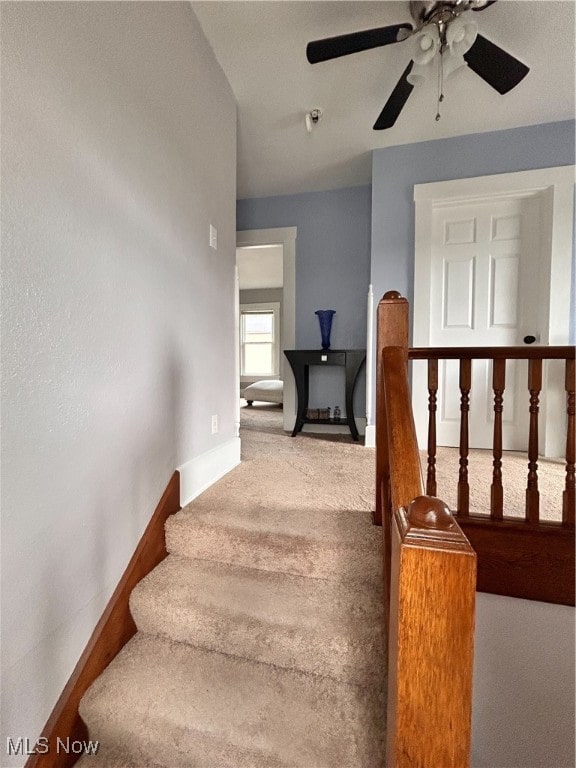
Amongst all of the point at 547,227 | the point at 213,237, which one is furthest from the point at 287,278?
the point at 547,227

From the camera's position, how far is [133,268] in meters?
1.32

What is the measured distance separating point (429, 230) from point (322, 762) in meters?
3.01

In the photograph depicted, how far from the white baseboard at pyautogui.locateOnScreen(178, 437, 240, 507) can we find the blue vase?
1.48m

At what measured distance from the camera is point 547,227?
8.25ft

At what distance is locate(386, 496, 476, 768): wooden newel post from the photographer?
1.63 feet

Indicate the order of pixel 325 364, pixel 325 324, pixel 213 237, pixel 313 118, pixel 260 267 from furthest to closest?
pixel 260 267 → pixel 325 324 → pixel 325 364 → pixel 313 118 → pixel 213 237

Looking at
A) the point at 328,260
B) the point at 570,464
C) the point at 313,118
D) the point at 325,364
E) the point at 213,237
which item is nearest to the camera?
the point at 570,464

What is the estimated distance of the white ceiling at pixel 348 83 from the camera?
167 cm

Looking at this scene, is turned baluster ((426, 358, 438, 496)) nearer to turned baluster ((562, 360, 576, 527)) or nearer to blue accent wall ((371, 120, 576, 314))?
turned baluster ((562, 360, 576, 527))

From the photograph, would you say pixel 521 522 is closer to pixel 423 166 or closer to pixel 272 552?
pixel 272 552

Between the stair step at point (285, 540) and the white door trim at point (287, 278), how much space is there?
2.10 metres

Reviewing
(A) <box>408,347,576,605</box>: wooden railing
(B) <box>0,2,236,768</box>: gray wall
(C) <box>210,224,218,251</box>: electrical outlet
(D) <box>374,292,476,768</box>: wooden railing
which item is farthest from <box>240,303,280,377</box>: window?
(D) <box>374,292,476,768</box>: wooden railing

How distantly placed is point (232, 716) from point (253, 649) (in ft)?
0.59

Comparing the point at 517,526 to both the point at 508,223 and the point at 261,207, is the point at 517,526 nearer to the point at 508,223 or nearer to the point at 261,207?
the point at 508,223
